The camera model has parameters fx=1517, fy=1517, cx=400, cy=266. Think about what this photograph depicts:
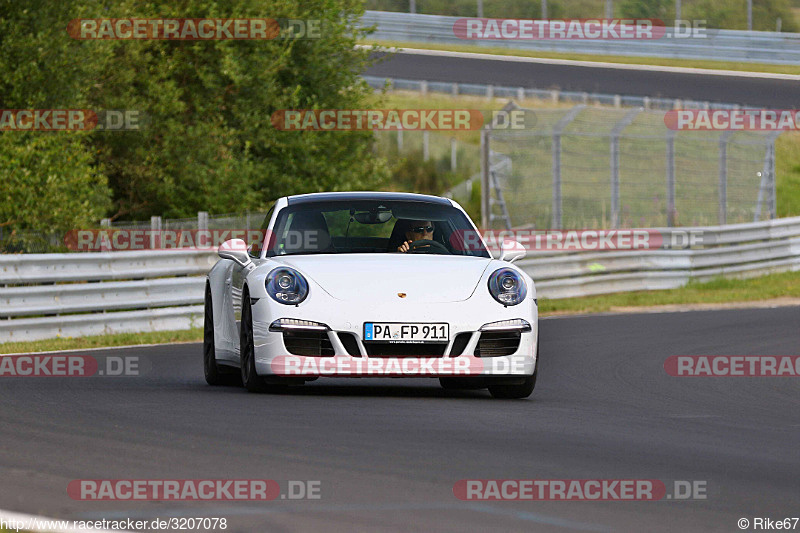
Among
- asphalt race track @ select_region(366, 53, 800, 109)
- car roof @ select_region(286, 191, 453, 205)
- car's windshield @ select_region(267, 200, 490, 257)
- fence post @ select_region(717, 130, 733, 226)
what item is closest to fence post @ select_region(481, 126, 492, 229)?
fence post @ select_region(717, 130, 733, 226)

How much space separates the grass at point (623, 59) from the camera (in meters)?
42.1

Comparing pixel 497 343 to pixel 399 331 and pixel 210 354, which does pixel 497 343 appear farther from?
pixel 210 354

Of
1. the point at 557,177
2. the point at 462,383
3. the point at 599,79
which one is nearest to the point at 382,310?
the point at 462,383

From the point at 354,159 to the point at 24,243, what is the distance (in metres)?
12.6

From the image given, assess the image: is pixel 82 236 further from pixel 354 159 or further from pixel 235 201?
pixel 354 159

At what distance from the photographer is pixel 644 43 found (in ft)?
146

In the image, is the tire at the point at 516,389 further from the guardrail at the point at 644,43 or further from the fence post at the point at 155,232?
the guardrail at the point at 644,43

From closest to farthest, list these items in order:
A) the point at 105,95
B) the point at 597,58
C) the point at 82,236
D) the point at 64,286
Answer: the point at 64,286 < the point at 82,236 < the point at 105,95 < the point at 597,58

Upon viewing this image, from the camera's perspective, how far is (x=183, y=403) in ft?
29.7

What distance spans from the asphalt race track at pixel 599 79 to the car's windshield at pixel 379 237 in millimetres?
25589

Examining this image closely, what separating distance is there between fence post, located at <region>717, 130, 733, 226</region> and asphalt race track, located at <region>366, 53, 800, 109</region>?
31.7ft

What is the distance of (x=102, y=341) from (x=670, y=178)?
43.8 ft

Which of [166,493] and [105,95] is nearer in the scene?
[166,493]

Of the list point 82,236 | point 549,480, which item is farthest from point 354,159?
point 549,480
